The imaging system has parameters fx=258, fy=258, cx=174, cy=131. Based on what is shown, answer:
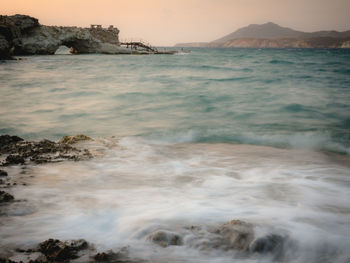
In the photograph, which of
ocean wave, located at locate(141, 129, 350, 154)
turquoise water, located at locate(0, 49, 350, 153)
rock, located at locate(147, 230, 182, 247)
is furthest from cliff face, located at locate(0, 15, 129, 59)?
rock, located at locate(147, 230, 182, 247)

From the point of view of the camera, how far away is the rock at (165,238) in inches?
82.8

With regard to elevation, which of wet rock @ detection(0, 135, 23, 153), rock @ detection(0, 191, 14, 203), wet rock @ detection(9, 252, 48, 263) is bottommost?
wet rock @ detection(9, 252, 48, 263)

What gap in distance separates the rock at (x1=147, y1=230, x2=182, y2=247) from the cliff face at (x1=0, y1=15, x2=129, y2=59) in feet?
121

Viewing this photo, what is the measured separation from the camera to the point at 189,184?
143 inches

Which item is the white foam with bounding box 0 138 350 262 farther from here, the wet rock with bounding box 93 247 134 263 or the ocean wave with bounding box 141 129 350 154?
the ocean wave with bounding box 141 129 350 154

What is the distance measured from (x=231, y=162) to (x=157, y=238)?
280 centimetres

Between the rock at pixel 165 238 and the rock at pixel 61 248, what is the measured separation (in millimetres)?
543

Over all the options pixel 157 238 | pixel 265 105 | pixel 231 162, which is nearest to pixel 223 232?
pixel 157 238

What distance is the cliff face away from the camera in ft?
109

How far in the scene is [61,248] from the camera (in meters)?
1.92

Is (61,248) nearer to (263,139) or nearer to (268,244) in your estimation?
(268,244)

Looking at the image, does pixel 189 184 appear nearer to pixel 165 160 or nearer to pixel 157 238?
pixel 165 160

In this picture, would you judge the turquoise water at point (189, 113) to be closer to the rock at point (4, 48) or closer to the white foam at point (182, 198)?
the white foam at point (182, 198)

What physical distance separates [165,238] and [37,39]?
5177cm
